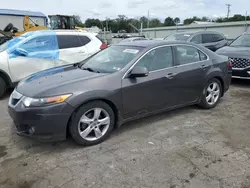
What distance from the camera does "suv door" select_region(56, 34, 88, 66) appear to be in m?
6.80

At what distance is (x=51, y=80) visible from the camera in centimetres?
353

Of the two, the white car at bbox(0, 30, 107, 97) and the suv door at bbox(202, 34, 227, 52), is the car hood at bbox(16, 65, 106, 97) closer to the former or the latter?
the white car at bbox(0, 30, 107, 97)

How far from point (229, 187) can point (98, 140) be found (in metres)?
1.83

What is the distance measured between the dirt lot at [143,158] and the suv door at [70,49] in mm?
2974

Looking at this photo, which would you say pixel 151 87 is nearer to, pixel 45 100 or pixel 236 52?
pixel 45 100

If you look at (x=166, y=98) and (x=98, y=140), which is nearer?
(x=98, y=140)

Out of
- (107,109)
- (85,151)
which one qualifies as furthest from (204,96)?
(85,151)

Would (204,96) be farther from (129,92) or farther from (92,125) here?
(92,125)

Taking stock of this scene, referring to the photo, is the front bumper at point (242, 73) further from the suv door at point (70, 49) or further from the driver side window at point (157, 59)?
the suv door at point (70, 49)

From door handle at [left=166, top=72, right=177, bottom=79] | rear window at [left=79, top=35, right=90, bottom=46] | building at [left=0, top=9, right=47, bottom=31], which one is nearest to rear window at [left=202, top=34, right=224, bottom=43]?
rear window at [left=79, top=35, right=90, bottom=46]

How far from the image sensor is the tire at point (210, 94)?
4.88 metres

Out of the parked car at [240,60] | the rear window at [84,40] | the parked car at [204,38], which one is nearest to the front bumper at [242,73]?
the parked car at [240,60]

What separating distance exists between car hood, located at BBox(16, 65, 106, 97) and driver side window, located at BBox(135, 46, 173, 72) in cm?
84

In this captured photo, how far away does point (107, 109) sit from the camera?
3.51 m
